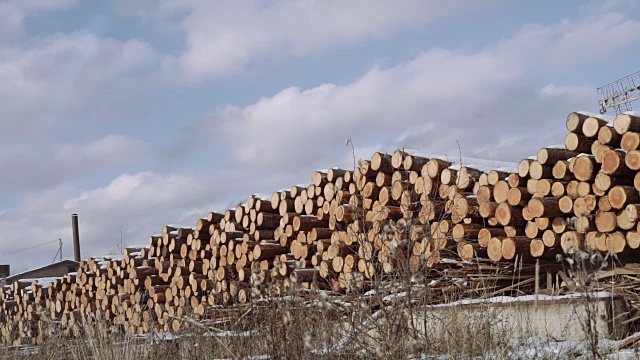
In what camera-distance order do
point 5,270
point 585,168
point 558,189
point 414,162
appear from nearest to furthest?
point 585,168, point 558,189, point 414,162, point 5,270

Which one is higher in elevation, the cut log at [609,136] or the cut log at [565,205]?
the cut log at [609,136]

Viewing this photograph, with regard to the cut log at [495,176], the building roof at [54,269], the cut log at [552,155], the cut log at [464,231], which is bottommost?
the building roof at [54,269]

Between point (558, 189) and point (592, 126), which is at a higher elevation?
point (592, 126)

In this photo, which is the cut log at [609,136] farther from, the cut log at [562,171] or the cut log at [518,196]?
the cut log at [518,196]

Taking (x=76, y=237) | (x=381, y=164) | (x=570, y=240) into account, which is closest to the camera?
(x=570, y=240)

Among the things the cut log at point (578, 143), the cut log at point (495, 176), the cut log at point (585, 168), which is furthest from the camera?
the cut log at point (495, 176)

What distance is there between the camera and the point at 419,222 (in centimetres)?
784

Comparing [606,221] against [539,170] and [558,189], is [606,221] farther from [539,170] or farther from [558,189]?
[539,170]

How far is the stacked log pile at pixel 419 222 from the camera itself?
6.84 m

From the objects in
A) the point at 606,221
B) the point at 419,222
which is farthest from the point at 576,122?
the point at 419,222

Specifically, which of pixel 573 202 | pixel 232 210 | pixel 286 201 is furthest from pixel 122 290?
pixel 573 202

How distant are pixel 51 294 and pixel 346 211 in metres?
8.20

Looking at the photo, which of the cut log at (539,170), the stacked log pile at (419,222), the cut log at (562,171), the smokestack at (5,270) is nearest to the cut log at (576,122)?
the stacked log pile at (419,222)

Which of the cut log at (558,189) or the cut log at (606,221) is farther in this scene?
the cut log at (558,189)
